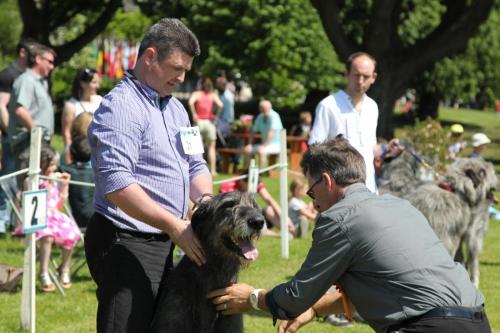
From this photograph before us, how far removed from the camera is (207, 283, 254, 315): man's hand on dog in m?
3.80

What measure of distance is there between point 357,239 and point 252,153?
1317 cm

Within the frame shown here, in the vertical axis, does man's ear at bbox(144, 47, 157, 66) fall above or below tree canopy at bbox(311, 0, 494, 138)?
above

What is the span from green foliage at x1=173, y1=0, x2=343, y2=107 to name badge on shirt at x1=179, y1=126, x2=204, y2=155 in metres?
22.2

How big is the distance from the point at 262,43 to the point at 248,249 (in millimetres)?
22712

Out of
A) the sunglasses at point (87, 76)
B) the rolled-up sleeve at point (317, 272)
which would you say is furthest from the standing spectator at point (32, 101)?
the rolled-up sleeve at point (317, 272)

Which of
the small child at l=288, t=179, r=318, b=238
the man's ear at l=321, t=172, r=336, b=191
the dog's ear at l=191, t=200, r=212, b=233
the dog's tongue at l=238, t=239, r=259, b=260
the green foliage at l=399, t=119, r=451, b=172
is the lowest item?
the small child at l=288, t=179, r=318, b=238

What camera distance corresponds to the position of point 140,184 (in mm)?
3703

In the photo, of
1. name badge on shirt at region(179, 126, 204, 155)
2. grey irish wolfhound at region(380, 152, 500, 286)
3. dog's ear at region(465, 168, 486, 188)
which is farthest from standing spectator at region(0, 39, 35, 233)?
name badge on shirt at region(179, 126, 204, 155)

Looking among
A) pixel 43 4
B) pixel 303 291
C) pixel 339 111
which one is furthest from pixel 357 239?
pixel 43 4

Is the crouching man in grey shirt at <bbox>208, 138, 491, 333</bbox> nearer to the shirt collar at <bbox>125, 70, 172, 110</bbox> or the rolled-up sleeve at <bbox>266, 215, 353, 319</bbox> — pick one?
the rolled-up sleeve at <bbox>266, 215, 353, 319</bbox>

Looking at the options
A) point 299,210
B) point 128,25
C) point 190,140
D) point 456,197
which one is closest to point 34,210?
point 190,140

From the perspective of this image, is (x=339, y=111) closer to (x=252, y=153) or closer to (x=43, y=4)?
(x=252, y=153)

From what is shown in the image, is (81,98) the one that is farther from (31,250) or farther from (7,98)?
(31,250)

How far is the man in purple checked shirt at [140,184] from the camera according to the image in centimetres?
358
